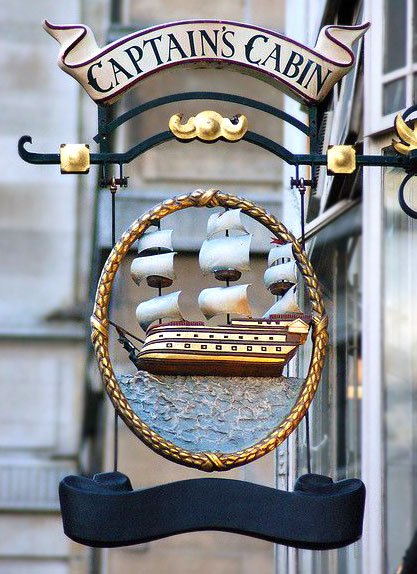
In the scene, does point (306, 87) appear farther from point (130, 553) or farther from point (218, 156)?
point (218, 156)

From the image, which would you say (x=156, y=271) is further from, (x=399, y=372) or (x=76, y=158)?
(x=399, y=372)

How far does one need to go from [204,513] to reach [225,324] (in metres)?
0.83

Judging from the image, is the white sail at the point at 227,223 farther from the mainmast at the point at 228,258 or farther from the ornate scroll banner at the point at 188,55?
the ornate scroll banner at the point at 188,55

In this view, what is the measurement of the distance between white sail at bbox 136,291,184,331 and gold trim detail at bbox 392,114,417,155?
1045 millimetres

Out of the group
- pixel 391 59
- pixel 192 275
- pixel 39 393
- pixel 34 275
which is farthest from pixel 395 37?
pixel 39 393

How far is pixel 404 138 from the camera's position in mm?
7836

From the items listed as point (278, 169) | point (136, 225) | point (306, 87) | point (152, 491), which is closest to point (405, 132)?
point (306, 87)

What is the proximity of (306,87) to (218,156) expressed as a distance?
33.7 ft

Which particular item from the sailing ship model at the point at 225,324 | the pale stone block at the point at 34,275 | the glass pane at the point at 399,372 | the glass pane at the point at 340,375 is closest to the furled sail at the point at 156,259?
the sailing ship model at the point at 225,324

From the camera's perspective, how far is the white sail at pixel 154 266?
7.82 meters

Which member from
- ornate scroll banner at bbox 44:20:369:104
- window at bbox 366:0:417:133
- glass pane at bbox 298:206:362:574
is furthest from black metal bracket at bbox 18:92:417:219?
window at bbox 366:0:417:133

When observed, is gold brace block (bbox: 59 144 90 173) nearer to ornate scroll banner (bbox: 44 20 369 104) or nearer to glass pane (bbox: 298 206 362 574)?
ornate scroll banner (bbox: 44 20 369 104)

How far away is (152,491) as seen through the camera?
727 centimetres

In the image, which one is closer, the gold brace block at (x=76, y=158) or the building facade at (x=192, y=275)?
the gold brace block at (x=76, y=158)
